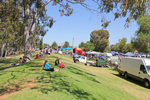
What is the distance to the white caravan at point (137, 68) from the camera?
11.3 meters

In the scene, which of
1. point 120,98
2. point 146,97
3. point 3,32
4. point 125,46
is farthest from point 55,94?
point 125,46

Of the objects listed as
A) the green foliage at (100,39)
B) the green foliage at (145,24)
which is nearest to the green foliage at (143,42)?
the green foliage at (145,24)

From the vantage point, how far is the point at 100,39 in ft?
233

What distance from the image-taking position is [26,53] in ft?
61.8

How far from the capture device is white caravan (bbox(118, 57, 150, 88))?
11341 mm

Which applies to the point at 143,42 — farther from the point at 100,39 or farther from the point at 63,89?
the point at 100,39

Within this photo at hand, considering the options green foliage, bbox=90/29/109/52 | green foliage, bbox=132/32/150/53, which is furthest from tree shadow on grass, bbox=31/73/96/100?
green foliage, bbox=90/29/109/52

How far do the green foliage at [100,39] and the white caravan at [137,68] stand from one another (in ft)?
176

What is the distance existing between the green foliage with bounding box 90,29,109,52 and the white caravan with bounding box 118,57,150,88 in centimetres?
5357

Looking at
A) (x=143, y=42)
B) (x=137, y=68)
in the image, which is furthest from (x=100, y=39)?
(x=137, y=68)

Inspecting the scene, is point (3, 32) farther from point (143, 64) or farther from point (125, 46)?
point (125, 46)

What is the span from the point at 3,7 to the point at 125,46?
177 ft

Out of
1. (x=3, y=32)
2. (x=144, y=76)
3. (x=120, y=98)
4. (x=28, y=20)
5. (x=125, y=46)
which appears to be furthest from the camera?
(x=125, y=46)

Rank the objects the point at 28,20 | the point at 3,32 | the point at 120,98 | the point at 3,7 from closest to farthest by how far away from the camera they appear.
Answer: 1. the point at 120,98
2. the point at 3,7
3. the point at 28,20
4. the point at 3,32
